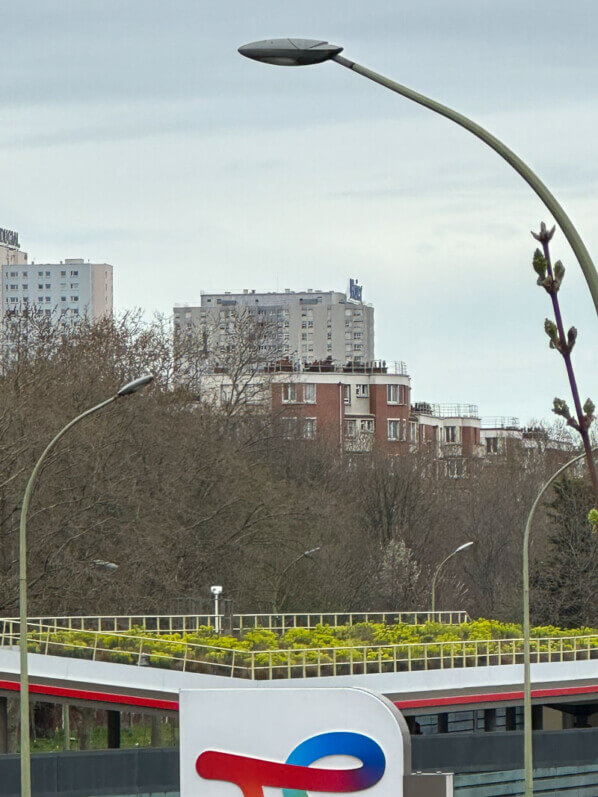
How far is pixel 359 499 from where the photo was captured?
243 ft

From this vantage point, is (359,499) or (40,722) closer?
(40,722)

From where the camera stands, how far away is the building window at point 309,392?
110m

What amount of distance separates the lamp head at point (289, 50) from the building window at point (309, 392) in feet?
327

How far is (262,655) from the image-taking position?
117 ft

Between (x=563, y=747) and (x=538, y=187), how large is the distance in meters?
29.5

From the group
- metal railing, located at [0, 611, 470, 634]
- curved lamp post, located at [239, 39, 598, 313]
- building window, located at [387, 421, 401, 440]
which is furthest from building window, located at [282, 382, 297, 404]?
curved lamp post, located at [239, 39, 598, 313]

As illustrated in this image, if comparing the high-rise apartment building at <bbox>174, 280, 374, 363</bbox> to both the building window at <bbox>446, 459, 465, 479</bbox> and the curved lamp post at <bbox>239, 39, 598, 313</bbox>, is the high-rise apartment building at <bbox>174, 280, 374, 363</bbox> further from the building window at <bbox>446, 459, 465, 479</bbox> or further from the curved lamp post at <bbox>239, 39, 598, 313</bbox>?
the curved lamp post at <bbox>239, 39, 598, 313</bbox>

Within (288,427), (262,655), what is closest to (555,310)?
(262,655)

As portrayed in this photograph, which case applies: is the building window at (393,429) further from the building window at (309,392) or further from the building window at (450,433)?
the building window at (450,433)

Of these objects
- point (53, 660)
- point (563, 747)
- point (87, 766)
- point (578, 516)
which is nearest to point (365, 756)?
point (87, 766)

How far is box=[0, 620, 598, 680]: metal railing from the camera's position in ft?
113

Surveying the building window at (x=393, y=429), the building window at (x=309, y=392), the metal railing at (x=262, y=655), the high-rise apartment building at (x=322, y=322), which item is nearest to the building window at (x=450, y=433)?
the building window at (x=393, y=429)

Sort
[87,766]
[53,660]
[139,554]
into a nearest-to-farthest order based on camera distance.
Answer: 1. [87,766]
2. [53,660]
3. [139,554]

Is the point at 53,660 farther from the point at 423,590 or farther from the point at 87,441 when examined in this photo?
the point at 423,590
